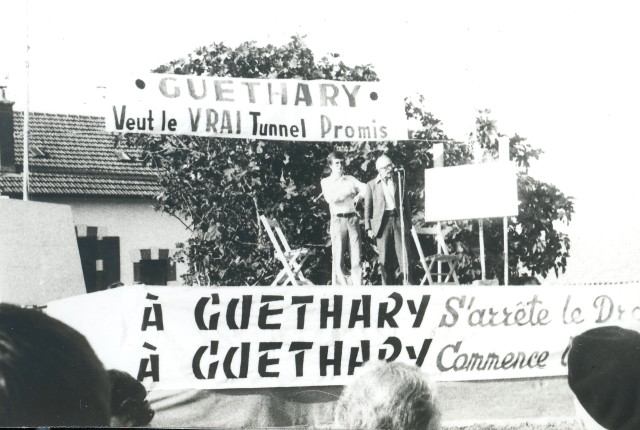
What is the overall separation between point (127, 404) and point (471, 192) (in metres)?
3.00

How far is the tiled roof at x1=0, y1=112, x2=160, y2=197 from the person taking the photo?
4.27m

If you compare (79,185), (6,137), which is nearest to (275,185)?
(79,185)

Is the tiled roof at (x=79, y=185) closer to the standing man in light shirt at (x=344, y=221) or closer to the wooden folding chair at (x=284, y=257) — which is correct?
the wooden folding chair at (x=284, y=257)

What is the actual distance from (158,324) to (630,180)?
2439 millimetres

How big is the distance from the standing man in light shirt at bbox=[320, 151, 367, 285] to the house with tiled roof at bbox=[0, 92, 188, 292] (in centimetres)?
84

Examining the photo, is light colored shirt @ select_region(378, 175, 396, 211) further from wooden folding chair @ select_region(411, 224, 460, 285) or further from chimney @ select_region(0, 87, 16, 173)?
chimney @ select_region(0, 87, 16, 173)

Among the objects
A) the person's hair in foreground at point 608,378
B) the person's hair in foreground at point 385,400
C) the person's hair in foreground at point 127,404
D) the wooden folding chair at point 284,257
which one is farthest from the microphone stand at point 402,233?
the person's hair in foreground at point 385,400

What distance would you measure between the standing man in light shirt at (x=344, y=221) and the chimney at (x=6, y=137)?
1573 mm

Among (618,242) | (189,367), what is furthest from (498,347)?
(189,367)

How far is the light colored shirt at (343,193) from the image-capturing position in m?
4.91

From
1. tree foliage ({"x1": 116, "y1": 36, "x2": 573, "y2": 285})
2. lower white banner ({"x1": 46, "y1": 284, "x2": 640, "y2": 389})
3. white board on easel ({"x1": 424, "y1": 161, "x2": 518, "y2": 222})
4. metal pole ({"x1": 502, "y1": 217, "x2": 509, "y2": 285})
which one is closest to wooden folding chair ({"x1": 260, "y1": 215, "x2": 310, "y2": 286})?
tree foliage ({"x1": 116, "y1": 36, "x2": 573, "y2": 285})

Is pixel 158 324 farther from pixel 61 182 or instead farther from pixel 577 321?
pixel 577 321

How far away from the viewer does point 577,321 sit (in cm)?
440

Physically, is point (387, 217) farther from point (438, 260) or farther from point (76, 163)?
point (76, 163)
